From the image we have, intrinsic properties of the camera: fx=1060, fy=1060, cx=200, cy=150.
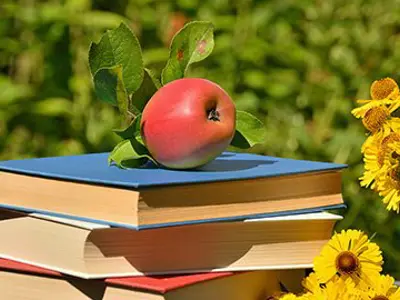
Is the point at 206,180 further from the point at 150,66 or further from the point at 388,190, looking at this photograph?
the point at 150,66

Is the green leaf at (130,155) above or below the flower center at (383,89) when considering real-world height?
below

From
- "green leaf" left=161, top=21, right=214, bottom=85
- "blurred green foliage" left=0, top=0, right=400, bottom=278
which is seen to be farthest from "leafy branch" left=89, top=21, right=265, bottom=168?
"blurred green foliage" left=0, top=0, right=400, bottom=278

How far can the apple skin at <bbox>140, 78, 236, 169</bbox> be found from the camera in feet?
3.14

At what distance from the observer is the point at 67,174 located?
94 centimetres

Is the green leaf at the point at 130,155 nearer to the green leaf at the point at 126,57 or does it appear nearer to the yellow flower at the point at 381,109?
the green leaf at the point at 126,57

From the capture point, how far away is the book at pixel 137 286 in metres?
0.89

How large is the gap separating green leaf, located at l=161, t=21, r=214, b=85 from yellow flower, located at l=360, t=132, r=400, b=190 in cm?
19

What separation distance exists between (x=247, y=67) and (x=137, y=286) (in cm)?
112

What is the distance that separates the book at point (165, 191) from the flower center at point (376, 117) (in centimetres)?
5

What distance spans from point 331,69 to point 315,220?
955 millimetres

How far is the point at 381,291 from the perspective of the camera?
937 mm

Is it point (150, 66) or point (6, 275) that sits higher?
point (150, 66)

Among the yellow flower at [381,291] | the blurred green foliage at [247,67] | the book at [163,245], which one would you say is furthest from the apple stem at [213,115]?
the blurred green foliage at [247,67]

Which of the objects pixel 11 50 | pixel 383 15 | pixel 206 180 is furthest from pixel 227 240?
pixel 383 15
